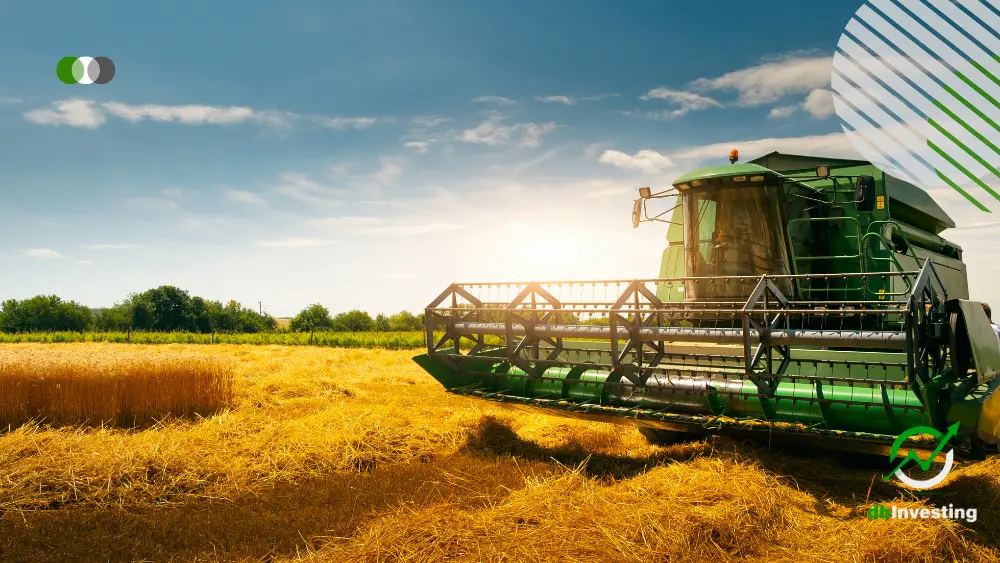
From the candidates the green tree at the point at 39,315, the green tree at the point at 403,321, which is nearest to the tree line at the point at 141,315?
the green tree at the point at 39,315

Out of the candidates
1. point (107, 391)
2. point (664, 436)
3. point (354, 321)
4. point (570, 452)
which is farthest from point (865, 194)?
point (354, 321)

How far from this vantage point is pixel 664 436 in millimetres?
5785

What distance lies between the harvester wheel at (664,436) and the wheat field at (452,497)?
4.8 inches

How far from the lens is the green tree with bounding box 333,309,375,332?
5169 cm

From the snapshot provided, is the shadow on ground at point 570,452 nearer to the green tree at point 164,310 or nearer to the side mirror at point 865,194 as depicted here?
the side mirror at point 865,194

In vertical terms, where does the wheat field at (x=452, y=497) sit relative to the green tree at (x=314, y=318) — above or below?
below

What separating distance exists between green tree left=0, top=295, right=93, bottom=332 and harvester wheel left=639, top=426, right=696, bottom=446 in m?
65.8

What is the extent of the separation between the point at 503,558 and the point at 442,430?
3.10 m

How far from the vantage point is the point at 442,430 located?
21.1 feet

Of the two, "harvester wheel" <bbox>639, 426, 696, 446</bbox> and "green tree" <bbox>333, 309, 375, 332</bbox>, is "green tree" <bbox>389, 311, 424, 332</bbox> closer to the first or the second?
"green tree" <bbox>333, 309, 375, 332</bbox>

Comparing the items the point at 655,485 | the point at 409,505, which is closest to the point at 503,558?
the point at 409,505

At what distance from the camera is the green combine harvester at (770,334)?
412cm

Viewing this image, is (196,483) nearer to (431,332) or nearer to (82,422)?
(431,332)

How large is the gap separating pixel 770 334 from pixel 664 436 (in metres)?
1.80
